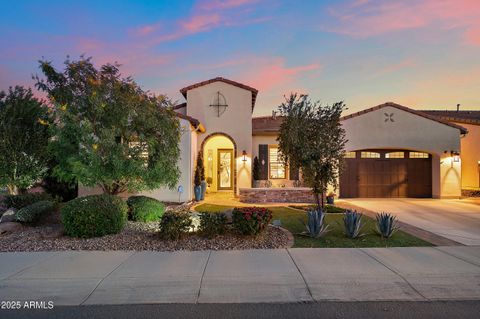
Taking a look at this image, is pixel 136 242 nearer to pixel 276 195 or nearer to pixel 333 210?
pixel 333 210

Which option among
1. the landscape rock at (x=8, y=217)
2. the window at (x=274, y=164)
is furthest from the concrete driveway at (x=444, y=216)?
the landscape rock at (x=8, y=217)

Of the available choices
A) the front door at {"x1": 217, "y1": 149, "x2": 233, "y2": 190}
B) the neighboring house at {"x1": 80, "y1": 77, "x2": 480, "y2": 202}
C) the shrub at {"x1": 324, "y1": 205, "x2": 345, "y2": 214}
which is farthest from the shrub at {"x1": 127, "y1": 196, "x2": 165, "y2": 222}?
the front door at {"x1": 217, "y1": 149, "x2": 233, "y2": 190}

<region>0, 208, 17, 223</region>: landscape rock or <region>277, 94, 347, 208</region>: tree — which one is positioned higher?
<region>277, 94, 347, 208</region>: tree

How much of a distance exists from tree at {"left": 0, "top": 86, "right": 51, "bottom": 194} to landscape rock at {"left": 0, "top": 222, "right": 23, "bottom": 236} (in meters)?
3.10

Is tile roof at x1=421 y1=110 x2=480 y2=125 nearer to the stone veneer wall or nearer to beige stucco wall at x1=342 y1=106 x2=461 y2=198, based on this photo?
beige stucco wall at x1=342 y1=106 x2=461 y2=198

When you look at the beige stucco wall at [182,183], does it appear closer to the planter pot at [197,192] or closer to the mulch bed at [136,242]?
the planter pot at [197,192]

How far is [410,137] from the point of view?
56.2 feet

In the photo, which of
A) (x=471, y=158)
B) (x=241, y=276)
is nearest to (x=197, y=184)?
(x=241, y=276)

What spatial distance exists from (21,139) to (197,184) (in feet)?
24.0

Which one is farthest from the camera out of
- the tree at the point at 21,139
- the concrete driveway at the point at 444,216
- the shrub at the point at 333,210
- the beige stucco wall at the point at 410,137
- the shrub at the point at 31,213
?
the beige stucco wall at the point at 410,137

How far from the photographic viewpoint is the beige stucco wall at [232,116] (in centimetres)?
1762

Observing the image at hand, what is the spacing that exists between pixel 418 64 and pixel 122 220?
13956 mm

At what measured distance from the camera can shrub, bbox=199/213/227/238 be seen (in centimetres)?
736

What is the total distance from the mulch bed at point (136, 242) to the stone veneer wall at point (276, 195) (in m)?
7.23
